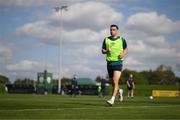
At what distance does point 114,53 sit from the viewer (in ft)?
46.1

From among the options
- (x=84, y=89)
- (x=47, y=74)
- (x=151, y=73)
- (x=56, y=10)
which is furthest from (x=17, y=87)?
(x=151, y=73)

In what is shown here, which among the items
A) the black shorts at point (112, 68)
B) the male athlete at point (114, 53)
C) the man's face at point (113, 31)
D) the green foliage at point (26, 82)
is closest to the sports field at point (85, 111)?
the male athlete at point (114, 53)

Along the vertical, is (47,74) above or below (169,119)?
above

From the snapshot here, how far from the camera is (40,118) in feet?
29.4

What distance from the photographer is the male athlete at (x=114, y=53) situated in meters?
13.9

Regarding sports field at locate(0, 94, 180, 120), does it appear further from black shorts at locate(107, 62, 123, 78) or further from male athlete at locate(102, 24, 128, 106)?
black shorts at locate(107, 62, 123, 78)

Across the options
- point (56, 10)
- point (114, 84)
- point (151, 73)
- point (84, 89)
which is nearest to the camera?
point (114, 84)

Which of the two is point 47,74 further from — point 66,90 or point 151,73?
point 151,73

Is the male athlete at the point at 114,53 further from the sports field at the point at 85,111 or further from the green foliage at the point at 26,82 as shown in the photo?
the green foliage at the point at 26,82

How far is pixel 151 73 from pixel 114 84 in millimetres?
186519

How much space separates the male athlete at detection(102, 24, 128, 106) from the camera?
13945 mm

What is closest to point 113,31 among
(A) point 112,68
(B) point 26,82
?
(A) point 112,68

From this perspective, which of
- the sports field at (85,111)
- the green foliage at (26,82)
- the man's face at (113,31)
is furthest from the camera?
the green foliage at (26,82)

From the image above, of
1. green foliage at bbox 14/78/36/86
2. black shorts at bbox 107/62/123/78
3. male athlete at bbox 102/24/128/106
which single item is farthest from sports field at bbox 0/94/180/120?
green foliage at bbox 14/78/36/86
